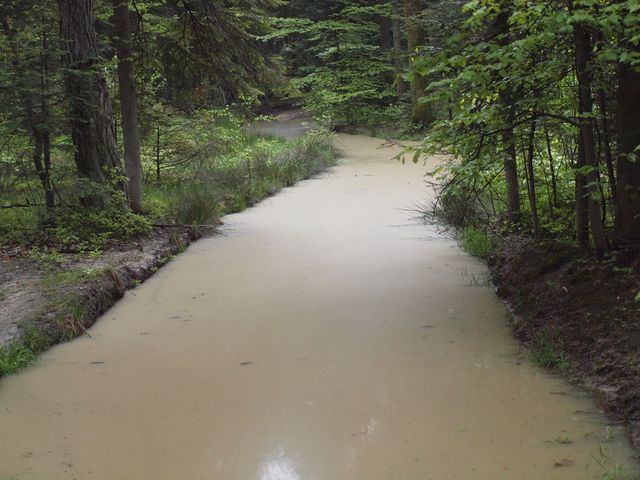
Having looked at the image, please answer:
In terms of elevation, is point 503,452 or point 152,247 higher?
point 152,247

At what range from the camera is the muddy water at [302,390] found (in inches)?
127

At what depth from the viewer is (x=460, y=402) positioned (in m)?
3.81

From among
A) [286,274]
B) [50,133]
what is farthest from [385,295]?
[50,133]

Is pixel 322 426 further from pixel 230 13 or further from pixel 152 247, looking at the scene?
pixel 230 13

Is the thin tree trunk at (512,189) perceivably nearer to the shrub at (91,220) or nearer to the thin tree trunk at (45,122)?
the shrub at (91,220)

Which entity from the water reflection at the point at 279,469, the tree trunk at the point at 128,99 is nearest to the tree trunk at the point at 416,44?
the tree trunk at the point at 128,99

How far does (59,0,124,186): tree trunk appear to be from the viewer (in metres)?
7.30

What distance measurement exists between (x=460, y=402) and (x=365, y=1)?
994 inches

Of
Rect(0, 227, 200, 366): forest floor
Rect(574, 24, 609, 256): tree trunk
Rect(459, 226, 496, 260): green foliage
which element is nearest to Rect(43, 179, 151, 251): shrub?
Rect(0, 227, 200, 366): forest floor

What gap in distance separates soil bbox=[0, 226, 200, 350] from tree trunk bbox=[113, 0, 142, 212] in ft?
4.50

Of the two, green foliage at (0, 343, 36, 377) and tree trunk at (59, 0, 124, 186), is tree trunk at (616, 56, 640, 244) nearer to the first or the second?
green foliage at (0, 343, 36, 377)

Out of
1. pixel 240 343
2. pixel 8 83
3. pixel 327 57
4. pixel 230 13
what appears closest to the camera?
pixel 240 343

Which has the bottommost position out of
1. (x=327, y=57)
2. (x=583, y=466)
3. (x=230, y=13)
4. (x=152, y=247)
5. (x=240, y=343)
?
(x=583, y=466)

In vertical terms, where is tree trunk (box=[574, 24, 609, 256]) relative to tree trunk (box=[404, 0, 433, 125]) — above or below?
below
